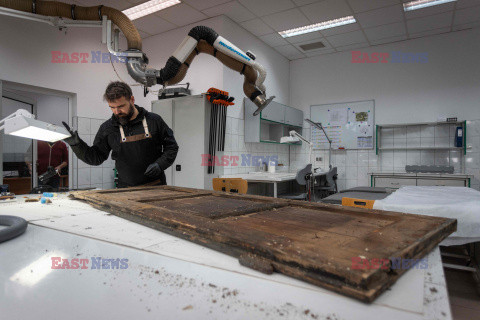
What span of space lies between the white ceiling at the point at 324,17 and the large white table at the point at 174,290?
11.8 feet

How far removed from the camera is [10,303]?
542 mm

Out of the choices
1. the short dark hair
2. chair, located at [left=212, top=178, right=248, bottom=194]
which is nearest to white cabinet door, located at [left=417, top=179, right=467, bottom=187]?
chair, located at [left=212, top=178, right=248, bottom=194]

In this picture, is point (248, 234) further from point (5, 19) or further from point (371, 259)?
point (5, 19)

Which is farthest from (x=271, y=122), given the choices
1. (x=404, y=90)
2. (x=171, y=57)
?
(x=171, y=57)

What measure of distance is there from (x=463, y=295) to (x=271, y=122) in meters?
3.43

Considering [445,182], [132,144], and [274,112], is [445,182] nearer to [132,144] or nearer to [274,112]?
[274,112]

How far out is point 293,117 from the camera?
525 centimetres

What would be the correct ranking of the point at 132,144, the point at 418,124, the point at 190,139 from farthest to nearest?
the point at 418,124 < the point at 190,139 < the point at 132,144

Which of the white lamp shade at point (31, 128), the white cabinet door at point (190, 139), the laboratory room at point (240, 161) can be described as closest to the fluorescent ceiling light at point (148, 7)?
the laboratory room at point (240, 161)

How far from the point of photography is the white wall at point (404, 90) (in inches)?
173

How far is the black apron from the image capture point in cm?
219

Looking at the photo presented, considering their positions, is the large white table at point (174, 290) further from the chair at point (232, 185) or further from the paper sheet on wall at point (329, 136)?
the paper sheet on wall at point (329, 136)

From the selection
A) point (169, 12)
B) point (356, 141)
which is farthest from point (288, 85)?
point (169, 12)

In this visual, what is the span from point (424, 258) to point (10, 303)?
2.97 feet
